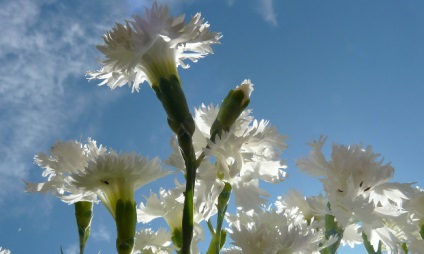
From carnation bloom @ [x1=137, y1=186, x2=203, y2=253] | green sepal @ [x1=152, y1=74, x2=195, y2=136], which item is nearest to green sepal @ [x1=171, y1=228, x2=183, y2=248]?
carnation bloom @ [x1=137, y1=186, x2=203, y2=253]

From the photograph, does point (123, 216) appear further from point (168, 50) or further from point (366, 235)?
point (366, 235)

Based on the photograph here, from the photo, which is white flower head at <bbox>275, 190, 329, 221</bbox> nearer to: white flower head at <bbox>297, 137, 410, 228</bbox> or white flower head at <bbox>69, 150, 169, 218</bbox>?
white flower head at <bbox>297, 137, 410, 228</bbox>

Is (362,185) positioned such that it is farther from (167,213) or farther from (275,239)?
(167,213)

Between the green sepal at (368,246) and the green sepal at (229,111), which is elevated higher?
the green sepal at (229,111)

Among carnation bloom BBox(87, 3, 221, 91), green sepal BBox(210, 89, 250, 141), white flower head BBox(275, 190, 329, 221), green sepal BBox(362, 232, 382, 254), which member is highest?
carnation bloom BBox(87, 3, 221, 91)

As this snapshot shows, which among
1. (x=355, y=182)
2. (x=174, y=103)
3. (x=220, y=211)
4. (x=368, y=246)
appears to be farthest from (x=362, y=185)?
(x=174, y=103)

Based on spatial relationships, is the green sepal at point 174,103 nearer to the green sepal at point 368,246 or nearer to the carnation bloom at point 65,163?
the carnation bloom at point 65,163

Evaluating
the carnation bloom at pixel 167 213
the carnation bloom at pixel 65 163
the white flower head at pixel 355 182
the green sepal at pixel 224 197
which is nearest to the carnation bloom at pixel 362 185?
the white flower head at pixel 355 182
